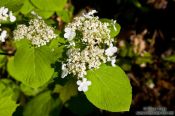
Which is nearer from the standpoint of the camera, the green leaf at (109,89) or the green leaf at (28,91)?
the green leaf at (109,89)

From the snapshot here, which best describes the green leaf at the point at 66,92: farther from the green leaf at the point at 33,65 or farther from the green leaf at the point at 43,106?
the green leaf at the point at 33,65

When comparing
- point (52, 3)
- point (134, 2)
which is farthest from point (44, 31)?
point (134, 2)

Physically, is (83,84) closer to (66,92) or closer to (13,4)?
(13,4)

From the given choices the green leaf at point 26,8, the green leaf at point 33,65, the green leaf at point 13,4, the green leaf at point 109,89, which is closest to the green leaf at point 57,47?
the green leaf at point 33,65

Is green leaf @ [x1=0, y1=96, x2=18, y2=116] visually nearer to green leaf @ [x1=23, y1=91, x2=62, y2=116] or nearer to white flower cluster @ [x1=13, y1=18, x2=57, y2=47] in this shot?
white flower cluster @ [x1=13, y1=18, x2=57, y2=47]

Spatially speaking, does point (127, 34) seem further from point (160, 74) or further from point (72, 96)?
point (72, 96)

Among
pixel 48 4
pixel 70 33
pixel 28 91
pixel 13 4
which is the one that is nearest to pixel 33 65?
pixel 70 33
